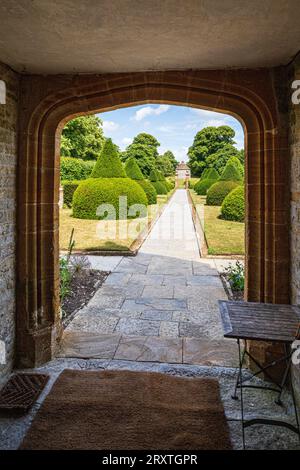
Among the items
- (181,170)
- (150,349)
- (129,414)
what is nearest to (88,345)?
(150,349)

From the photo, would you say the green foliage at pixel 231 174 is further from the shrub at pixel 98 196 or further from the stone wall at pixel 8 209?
the stone wall at pixel 8 209

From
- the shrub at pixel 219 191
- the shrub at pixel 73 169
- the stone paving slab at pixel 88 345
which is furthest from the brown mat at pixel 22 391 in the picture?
the shrub at pixel 73 169

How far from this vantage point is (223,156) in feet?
151

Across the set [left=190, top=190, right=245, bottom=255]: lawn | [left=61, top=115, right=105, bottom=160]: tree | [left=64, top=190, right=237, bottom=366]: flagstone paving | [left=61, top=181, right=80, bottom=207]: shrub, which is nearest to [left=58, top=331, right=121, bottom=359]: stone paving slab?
[left=64, top=190, right=237, bottom=366]: flagstone paving

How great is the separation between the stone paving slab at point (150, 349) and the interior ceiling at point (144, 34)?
299 centimetres

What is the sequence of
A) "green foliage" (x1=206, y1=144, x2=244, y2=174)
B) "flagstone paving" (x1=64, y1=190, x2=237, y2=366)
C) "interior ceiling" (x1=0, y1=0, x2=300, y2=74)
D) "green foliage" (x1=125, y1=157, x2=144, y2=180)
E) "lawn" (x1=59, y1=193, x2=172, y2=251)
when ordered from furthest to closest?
"green foliage" (x1=206, y1=144, x2=244, y2=174) → "green foliage" (x1=125, y1=157, x2=144, y2=180) → "lawn" (x1=59, y1=193, x2=172, y2=251) → "flagstone paving" (x1=64, y1=190, x2=237, y2=366) → "interior ceiling" (x1=0, y1=0, x2=300, y2=74)

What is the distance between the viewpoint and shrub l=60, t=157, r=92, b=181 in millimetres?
23266

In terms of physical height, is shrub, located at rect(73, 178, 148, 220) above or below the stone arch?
above

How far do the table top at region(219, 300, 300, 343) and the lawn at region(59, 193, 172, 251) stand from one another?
7118 millimetres

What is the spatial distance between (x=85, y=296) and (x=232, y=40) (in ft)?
15.2

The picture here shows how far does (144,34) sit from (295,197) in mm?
1869

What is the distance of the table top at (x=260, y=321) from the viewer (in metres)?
2.43

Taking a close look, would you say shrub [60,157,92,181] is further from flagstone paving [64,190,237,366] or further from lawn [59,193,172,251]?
flagstone paving [64,190,237,366]

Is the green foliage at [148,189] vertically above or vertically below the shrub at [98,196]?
above
